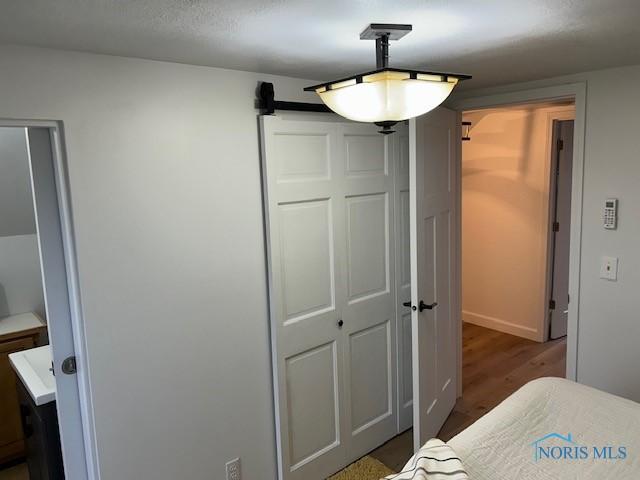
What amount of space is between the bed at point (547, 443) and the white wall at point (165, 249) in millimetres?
1013

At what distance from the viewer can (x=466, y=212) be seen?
5.01m

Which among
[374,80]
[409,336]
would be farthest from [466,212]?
[374,80]

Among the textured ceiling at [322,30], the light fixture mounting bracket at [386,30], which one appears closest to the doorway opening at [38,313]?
the textured ceiling at [322,30]

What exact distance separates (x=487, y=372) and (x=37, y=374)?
10.6 ft

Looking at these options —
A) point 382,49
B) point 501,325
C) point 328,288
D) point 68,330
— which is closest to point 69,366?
point 68,330

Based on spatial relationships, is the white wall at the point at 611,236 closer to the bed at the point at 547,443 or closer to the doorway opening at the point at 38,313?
the bed at the point at 547,443

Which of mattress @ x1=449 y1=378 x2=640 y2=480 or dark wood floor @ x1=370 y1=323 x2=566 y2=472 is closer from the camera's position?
mattress @ x1=449 y1=378 x2=640 y2=480

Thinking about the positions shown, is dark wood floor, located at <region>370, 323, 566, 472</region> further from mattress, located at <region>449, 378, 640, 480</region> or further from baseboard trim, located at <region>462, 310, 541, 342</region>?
mattress, located at <region>449, 378, 640, 480</region>

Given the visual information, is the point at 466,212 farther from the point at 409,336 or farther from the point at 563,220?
the point at 409,336

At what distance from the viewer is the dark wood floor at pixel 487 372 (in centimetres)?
304

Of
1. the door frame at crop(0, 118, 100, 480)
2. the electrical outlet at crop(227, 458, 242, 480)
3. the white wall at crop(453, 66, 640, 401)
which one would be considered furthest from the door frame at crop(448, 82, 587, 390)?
the door frame at crop(0, 118, 100, 480)

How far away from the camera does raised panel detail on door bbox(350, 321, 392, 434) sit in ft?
9.21

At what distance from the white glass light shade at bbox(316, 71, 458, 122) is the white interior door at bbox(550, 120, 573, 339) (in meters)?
3.42

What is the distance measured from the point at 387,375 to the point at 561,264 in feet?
8.13
